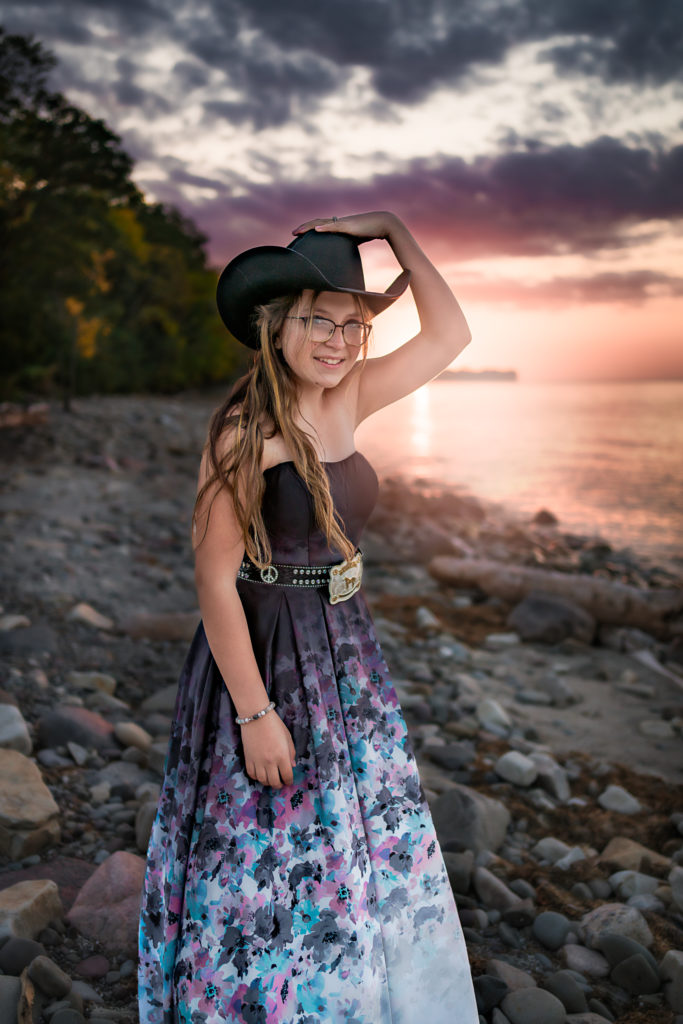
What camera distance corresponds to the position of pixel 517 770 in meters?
4.39

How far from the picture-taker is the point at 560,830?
403cm

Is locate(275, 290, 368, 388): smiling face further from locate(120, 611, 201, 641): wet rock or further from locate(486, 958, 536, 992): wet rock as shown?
locate(120, 611, 201, 641): wet rock

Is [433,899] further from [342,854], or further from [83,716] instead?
[83,716]

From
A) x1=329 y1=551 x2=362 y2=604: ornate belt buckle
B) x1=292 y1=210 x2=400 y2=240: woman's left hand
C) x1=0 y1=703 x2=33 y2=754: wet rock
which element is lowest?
x1=0 y1=703 x2=33 y2=754: wet rock

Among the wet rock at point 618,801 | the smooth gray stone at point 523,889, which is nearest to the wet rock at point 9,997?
the smooth gray stone at point 523,889

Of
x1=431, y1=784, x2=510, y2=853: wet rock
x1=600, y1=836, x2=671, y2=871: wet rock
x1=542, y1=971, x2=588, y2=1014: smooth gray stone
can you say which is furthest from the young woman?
x1=600, y1=836, x2=671, y2=871: wet rock

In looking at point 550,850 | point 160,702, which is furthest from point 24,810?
point 550,850

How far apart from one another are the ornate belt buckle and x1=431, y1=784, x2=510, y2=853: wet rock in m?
1.82

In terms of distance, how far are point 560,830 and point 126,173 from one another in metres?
17.6

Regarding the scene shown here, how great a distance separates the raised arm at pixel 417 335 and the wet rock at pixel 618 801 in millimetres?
2765

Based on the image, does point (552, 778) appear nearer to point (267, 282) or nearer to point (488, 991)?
point (488, 991)

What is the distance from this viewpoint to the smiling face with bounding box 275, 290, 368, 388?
2248mm

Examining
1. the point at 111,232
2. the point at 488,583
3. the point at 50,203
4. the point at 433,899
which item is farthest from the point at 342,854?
the point at 111,232

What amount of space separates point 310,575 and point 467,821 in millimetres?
1981
